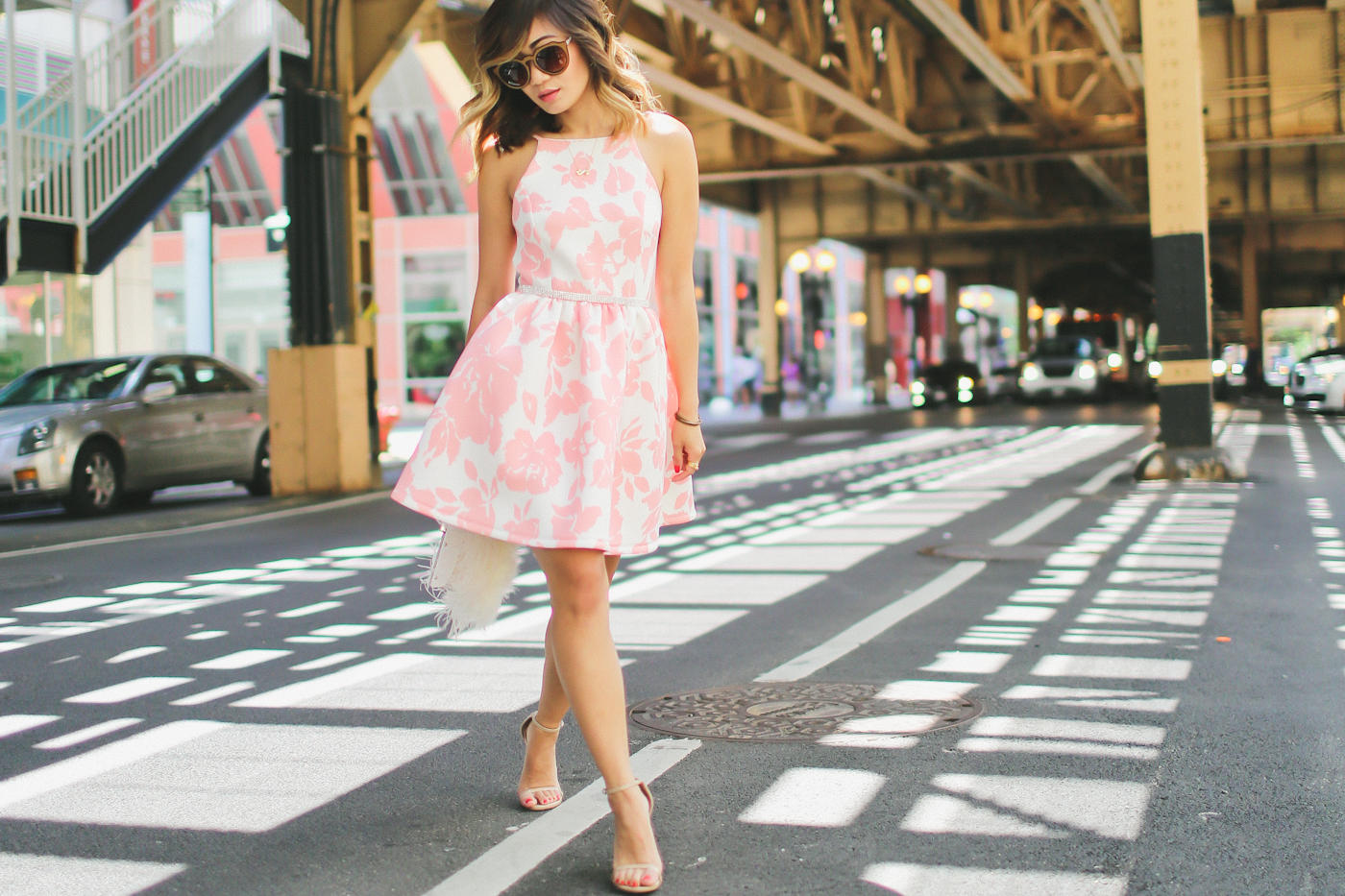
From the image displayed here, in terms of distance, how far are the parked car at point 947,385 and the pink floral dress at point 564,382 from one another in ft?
132

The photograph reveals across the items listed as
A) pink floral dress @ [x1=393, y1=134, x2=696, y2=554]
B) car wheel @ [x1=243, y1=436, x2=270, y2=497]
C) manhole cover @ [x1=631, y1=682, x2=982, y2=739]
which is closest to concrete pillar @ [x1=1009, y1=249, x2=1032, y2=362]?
car wheel @ [x1=243, y1=436, x2=270, y2=497]

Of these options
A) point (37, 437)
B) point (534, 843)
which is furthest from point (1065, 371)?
point (534, 843)

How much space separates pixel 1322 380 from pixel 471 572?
29906 mm

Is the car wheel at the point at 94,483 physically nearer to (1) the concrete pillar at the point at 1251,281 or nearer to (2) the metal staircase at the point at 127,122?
(2) the metal staircase at the point at 127,122

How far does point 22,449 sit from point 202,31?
681 cm

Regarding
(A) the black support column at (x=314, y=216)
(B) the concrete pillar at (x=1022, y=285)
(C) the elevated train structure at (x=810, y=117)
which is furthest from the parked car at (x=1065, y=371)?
(A) the black support column at (x=314, y=216)

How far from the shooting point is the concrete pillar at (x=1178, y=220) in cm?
1411

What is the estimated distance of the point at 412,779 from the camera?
13.1 feet

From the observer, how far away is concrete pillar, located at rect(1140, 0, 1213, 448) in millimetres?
14109

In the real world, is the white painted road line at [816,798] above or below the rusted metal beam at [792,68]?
below

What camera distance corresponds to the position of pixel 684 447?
3.45 metres

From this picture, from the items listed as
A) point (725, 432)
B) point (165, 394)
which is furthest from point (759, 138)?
point (165, 394)

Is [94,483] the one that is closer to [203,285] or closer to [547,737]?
[547,737]

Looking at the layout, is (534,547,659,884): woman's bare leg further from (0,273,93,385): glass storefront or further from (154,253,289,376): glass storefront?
(154,253,289,376): glass storefront
